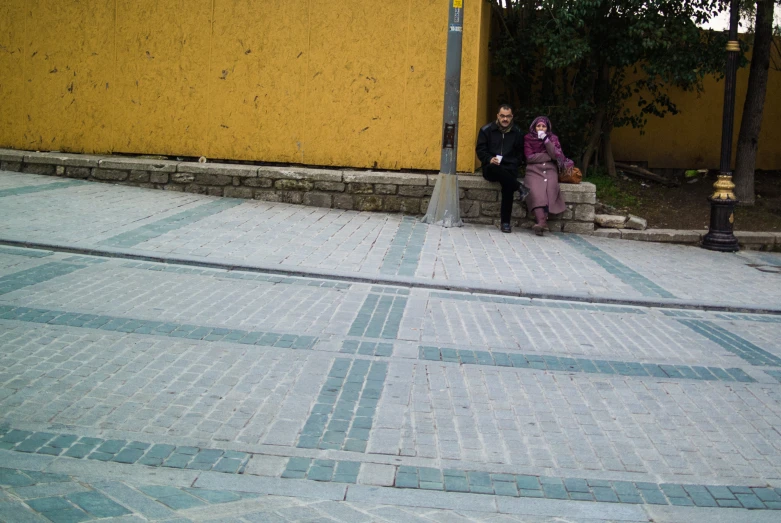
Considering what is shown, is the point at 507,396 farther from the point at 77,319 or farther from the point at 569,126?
the point at 569,126

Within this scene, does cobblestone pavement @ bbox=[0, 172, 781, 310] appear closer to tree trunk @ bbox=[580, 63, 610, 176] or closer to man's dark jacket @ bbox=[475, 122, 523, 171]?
man's dark jacket @ bbox=[475, 122, 523, 171]

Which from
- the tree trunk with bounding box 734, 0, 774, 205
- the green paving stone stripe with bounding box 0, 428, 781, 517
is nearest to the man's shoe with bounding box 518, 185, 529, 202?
the tree trunk with bounding box 734, 0, 774, 205

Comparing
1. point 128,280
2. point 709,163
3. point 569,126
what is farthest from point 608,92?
point 128,280

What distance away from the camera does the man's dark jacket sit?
33.4 ft

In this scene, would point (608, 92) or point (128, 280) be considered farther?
→ point (608, 92)

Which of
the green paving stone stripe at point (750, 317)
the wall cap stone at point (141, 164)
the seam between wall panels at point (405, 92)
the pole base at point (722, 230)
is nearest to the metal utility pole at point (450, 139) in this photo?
the seam between wall panels at point (405, 92)

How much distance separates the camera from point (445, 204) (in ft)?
33.4

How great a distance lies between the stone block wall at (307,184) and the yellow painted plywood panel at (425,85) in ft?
1.15

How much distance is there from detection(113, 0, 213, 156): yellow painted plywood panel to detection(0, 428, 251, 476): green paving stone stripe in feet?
25.0

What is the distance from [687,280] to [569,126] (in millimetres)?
3855

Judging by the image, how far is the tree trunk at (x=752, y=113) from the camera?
11.5 metres

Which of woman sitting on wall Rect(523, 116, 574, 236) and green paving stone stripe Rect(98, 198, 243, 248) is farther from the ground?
woman sitting on wall Rect(523, 116, 574, 236)

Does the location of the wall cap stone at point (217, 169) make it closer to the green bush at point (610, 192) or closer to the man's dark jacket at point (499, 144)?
the man's dark jacket at point (499, 144)

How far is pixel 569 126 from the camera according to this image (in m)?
11.7
